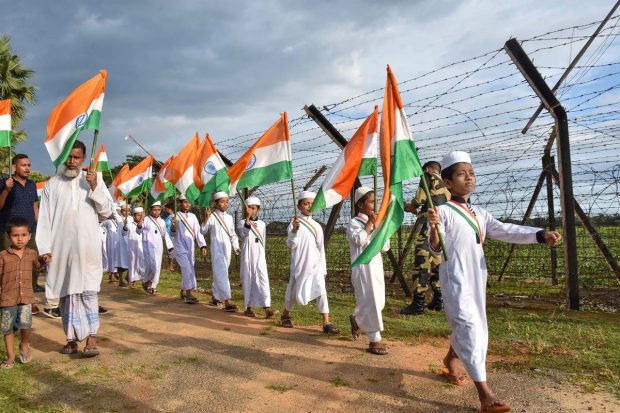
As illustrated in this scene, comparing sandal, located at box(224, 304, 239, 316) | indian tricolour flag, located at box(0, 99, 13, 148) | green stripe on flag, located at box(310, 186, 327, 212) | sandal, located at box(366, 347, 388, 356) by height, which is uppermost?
indian tricolour flag, located at box(0, 99, 13, 148)

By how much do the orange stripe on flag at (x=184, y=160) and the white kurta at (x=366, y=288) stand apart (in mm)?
3930

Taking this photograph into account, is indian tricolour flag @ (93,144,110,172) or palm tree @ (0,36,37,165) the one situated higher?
palm tree @ (0,36,37,165)

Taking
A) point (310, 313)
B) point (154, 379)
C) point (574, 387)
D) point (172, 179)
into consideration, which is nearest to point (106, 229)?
point (172, 179)

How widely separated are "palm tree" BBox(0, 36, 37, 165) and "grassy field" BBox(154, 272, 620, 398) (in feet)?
48.8

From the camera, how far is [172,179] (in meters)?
8.19

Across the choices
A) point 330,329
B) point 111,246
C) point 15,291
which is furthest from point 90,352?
point 111,246

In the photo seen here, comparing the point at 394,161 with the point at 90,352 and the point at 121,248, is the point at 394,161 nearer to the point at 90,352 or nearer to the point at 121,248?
the point at 90,352

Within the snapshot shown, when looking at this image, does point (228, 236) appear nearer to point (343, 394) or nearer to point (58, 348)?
point (58, 348)

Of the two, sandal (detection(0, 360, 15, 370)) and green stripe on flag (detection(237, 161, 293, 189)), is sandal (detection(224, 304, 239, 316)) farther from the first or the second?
sandal (detection(0, 360, 15, 370))

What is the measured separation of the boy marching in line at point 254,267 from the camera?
7.01 m

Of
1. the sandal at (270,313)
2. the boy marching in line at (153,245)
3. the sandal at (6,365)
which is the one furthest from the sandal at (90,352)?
the boy marching in line at (153,245)

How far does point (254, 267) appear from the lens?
7.16 metres

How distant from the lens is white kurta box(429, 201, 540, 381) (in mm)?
3260

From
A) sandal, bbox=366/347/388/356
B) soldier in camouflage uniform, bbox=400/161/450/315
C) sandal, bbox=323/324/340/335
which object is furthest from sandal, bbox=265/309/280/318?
sandal, bbox=366/347/388/356
